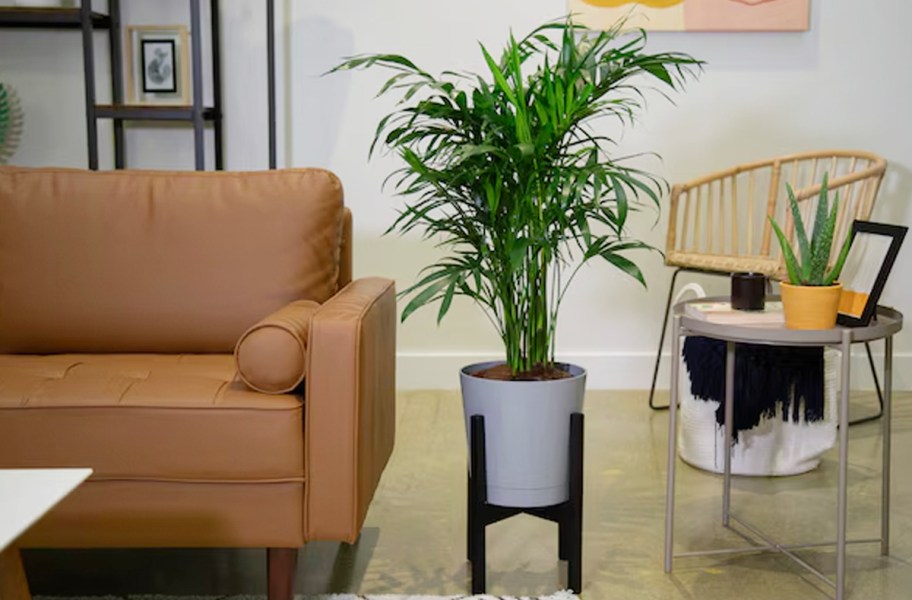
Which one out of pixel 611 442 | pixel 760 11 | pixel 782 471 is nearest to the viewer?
pixel 782 471

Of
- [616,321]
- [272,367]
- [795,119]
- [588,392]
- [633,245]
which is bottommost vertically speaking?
[588,392]

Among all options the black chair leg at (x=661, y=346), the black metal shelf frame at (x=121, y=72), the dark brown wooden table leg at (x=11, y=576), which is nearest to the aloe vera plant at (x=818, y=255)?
the dark brown wooden table leg at (x=11, y=576)

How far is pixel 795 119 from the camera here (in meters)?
4.02

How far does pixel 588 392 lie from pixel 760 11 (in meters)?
1.49

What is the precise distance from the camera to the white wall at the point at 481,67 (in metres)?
3.98

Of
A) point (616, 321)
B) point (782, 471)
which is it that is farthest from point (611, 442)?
point (616, 321)

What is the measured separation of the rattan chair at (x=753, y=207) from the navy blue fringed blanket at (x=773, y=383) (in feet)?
2.09

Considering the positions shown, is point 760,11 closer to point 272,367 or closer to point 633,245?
point 633,245

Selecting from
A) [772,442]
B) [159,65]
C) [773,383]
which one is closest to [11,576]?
[773,383]

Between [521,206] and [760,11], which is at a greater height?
[760,11]

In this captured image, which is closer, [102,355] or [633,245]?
[633,245]

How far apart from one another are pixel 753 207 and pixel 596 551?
Result: 1955mm

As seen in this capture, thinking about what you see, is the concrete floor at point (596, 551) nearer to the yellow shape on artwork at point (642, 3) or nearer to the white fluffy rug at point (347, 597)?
the white fluffy rug at point (347, 597)

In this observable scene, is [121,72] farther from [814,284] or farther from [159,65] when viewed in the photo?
[814,284]
